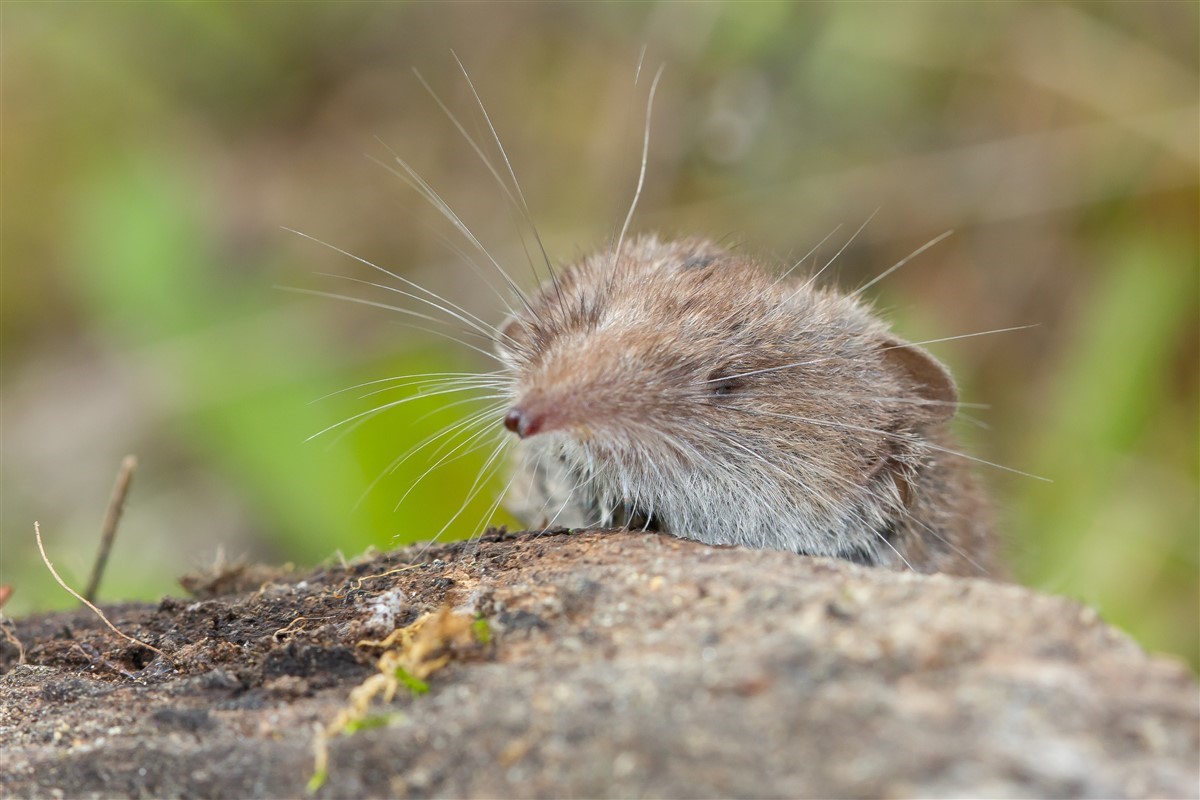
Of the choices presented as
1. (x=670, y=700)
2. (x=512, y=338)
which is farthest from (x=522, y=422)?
(x=670, y=700)

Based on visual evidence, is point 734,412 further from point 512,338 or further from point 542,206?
point 542,206

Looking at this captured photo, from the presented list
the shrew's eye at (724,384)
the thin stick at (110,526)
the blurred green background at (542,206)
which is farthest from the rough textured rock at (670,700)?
the blurred green background at (542,206)

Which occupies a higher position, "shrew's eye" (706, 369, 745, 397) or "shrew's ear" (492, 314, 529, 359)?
"shrew's ear" (492, 314, 529, 359)

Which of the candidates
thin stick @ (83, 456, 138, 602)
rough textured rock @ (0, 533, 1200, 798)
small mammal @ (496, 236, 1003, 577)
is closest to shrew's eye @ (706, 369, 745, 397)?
small mammal @ (496, 236, 1003, 577)

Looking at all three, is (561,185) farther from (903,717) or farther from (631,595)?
(903,717)

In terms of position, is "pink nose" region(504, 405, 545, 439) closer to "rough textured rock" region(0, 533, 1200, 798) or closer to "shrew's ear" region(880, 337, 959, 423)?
"rough textured rock" region(0, 533, 1200, 798)

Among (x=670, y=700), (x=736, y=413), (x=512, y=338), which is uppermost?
(x=512, y=338)

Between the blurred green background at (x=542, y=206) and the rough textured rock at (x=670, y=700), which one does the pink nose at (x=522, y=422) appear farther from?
the blurred green background at (x=542, y=206)
